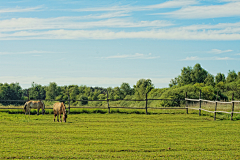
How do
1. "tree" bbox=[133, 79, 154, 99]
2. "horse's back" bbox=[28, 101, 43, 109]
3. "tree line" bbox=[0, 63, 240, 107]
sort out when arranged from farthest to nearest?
"tree" bbox=[133, 79, 154, 99]
"tree line" bbox=[0, 63, 240, 107]
"horse's back" bbox=[28, 101, 43, 109]

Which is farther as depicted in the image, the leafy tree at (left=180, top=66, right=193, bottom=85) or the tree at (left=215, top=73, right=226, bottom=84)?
the tree at (left=215, top=73, right=226, bottom=84)

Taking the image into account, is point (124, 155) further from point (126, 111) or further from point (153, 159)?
point (126, 111)

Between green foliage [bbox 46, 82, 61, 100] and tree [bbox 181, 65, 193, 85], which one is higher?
tree [bbox 181, 65, 193, 85]

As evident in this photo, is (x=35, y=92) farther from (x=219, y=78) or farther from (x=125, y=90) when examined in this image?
(x=219, y=78)

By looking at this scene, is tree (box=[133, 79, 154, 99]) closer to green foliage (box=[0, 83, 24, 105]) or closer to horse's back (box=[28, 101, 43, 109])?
green foliage (box=[0, 83, 24, 105])

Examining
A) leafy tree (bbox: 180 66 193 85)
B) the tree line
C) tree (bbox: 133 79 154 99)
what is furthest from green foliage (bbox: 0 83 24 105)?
leafy tree (bbox: 180 66 193 85)

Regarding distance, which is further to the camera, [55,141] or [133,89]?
[133,89]

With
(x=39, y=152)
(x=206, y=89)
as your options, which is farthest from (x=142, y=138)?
(x=206, y=89)

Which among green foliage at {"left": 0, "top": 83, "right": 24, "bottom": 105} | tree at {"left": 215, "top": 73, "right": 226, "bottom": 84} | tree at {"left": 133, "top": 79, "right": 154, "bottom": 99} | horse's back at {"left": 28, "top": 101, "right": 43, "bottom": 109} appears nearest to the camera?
horse's back at {"left": 28, "top": 101, "right": 43, "bottom": 109}

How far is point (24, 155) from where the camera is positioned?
7.57 meters

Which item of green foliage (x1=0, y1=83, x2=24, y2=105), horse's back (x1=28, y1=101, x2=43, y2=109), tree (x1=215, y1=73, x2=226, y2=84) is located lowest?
horse's back (x1=28, y1=101, x2=43, y2=109)

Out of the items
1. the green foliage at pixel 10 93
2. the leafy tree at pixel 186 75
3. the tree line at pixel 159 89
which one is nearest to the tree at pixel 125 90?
the tree line at pixel 159 89

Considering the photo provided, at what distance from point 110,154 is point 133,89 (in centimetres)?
8468

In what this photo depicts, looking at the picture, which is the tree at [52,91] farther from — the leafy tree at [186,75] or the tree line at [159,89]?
the leafy tree at [186,75]
